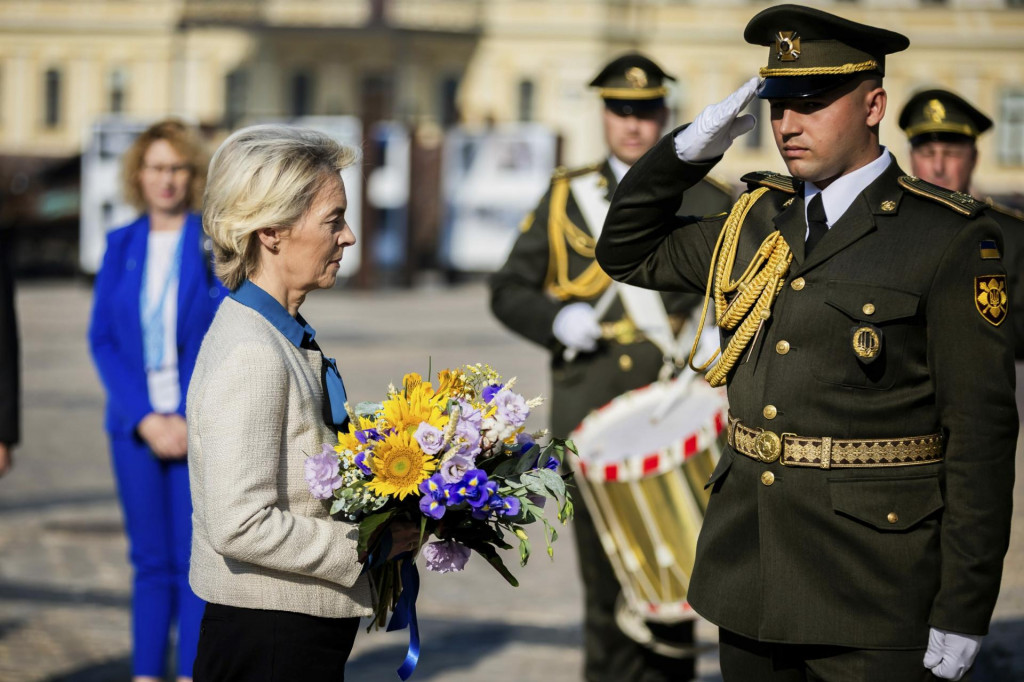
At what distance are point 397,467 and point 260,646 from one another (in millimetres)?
526

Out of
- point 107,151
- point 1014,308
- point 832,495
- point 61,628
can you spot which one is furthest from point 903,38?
point 107,151

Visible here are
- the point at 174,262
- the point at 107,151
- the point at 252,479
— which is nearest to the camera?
the point at 252,479

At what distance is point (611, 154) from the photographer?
5645mm

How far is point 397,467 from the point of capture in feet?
9.98

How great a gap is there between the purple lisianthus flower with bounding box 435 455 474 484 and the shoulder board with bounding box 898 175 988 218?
3.77 feet

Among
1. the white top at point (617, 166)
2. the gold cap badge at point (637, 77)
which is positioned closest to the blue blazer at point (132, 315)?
the white top at point (617, 166)

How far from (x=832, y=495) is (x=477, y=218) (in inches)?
1170

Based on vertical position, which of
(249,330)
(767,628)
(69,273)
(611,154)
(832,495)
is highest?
(611,154)

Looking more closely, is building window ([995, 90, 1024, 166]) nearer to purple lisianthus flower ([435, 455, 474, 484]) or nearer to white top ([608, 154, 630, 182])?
white top ([608, 154, 630, 182])

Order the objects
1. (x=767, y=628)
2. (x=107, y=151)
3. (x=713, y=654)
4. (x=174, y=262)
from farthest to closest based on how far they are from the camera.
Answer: (x=107, y=151), (x=713, y=654), (x=174, y=262), (x=767, y=628)

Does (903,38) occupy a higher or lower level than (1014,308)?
higher

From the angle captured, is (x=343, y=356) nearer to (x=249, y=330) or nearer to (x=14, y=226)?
(x=249, y=330)

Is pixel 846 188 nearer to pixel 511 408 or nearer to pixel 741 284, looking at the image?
pixel 741 284

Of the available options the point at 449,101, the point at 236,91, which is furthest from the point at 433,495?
the point at 236,91
